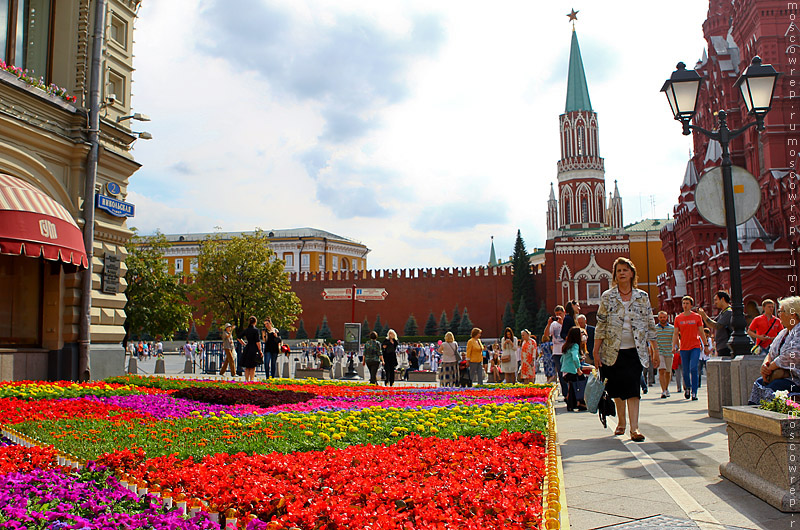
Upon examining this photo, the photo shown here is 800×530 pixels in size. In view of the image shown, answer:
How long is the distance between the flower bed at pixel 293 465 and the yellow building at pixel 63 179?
3932 millimetres

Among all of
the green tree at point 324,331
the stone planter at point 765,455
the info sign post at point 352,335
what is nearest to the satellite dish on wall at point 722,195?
the stone planter at point 765,455

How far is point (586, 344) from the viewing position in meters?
10.7

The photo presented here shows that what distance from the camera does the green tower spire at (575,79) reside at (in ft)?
232

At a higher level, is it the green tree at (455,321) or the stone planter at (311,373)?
the green tree at (455,321)

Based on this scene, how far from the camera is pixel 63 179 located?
487 inches

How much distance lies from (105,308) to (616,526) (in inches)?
469

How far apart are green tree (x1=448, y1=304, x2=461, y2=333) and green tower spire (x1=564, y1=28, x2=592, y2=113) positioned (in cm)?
2713

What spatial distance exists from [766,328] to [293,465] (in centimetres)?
755

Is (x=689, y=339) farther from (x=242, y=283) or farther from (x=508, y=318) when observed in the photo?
(x=508, y=318)

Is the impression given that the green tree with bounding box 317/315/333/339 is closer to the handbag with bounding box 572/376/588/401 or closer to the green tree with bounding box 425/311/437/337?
the green tree with bounding box 425/311/437/337

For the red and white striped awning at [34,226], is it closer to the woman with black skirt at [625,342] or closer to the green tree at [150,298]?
the woman with black skirt at [625,342]

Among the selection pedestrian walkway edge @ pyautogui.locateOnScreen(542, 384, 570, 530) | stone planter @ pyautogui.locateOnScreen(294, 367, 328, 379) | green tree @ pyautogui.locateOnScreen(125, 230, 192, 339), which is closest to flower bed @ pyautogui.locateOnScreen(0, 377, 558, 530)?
pedestrian walkway edge @ pyautogui.locateOnScreen(542, 384, 570, 530)

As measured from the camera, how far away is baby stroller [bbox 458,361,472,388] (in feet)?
51.2

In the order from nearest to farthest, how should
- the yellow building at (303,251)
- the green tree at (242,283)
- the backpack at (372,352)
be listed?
the backpack at (372,352), the green tree at (242,283), the yellow building at (303,251)
